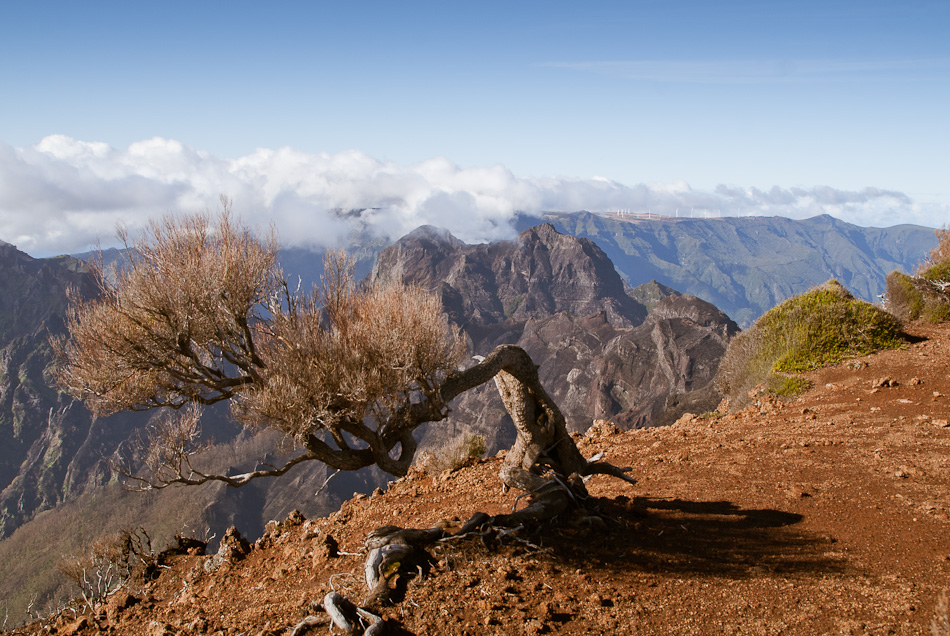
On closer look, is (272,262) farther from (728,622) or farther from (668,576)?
(728,622)

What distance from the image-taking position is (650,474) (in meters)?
10.7

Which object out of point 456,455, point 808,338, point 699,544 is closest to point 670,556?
point 699,544

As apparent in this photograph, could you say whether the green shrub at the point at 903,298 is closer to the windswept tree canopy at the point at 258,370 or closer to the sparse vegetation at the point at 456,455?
the sparse vegetation at the point at 456,455

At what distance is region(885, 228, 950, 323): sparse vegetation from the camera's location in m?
21.0

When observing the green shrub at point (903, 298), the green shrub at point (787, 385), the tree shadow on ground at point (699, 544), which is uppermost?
the green shrub at point (903, 298)

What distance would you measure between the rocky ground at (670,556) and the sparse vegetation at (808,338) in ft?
14.3

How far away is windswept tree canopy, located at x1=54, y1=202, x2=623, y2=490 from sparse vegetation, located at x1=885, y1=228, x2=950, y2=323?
1899 centimetres

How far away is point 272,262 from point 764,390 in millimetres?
14761

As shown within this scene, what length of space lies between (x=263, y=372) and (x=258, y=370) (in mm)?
499

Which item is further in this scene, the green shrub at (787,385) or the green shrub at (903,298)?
the green shrub at (903,298)

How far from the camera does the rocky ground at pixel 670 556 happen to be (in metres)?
5.72

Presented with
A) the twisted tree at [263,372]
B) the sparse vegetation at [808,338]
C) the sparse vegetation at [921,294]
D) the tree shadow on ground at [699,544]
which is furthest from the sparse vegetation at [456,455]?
the sparse vegetation at [921,294]

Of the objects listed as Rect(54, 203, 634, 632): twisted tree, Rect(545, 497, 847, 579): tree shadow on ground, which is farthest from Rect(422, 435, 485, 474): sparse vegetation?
Rect(545, 497, 847, 579): tree shadow on ground

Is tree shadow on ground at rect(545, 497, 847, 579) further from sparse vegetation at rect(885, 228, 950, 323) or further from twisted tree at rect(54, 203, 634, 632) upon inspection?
sparse vegetation at rect(885, 228, 950, 323)
